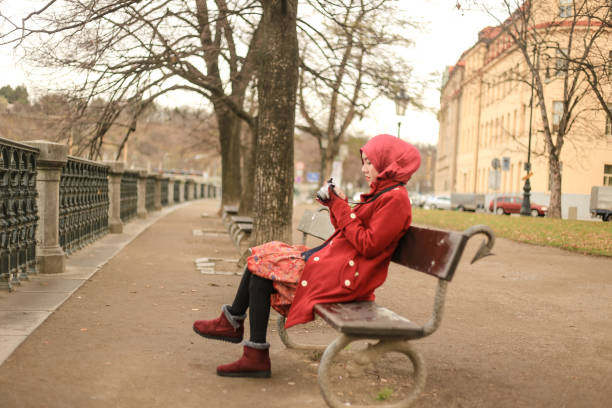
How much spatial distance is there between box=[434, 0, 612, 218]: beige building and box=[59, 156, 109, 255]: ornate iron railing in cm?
953

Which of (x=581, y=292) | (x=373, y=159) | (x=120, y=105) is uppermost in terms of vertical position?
(x=120, y=105)

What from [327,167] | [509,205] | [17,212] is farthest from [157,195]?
[509,205]

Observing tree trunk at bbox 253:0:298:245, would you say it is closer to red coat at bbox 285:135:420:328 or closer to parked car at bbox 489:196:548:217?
red coat at bbox 285:135:420:328

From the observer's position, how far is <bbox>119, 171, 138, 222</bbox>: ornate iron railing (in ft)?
52.0

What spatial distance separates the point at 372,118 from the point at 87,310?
534 inches

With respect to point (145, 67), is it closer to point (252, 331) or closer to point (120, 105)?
point (120, 105)

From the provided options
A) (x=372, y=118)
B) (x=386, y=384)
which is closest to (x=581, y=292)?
(x=386, y=384)

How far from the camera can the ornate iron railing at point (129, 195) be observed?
52.0 ft

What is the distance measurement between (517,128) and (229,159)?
3617 cm

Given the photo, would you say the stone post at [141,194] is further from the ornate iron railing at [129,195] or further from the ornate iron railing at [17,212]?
the ornate iron railing at [17,212]

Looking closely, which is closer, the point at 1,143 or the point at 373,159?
the point at 373,159

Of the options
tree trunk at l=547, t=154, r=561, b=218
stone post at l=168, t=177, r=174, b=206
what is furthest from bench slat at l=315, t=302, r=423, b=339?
tree trunk at l=547, t=154, r=561, b=218

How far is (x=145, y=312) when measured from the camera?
20.4 feet

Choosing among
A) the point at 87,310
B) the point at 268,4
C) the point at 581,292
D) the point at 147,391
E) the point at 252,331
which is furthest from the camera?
the point at 581,292
